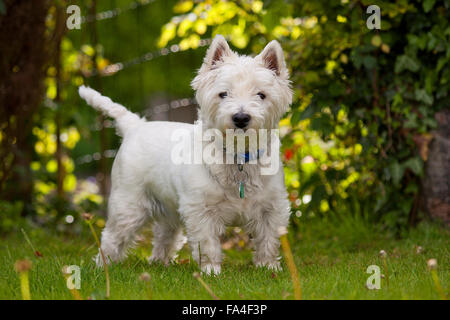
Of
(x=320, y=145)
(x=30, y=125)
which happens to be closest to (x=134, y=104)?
(x=30, y=125)

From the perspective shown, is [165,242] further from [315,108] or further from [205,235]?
[315,108]

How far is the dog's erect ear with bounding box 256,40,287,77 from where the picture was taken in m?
3.72

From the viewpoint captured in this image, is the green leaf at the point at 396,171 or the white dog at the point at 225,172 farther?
the green leaf at the point at 396,171

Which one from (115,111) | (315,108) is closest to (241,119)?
(115,111)

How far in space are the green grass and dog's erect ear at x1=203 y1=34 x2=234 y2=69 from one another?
1.18 metres

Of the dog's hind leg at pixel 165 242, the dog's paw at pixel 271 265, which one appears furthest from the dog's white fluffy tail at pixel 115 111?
the dog's paw at pixel 271 265

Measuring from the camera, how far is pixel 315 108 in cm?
499

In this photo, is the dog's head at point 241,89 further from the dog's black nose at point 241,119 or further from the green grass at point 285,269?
the green grass at point 285,269

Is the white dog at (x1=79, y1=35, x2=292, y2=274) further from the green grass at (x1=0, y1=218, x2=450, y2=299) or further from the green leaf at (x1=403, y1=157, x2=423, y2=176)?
the green leaf at (x1=403, y1=157, x2=423, y2=176)

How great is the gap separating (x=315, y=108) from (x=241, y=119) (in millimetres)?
1655

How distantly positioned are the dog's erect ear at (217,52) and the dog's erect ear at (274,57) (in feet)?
0.63

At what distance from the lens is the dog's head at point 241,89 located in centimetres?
350

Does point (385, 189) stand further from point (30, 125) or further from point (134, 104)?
point (134, 104)
